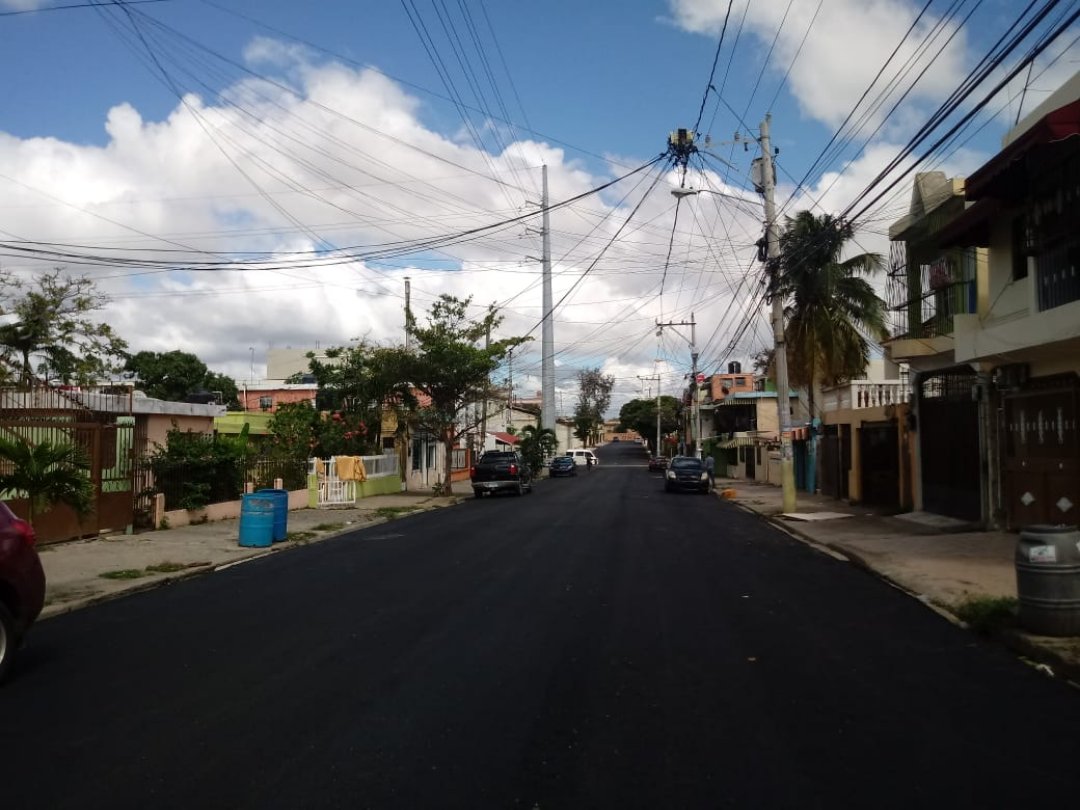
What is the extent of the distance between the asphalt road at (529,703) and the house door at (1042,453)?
4.72 metres

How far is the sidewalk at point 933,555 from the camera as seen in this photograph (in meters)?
7.46

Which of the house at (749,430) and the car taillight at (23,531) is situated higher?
the house at (749,430)

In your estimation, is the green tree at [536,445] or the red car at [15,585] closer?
the red car at [15,585]

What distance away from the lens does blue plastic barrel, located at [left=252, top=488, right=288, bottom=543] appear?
16.8 metres

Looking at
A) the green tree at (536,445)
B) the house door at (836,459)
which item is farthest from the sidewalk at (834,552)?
the green tree at (536,445)

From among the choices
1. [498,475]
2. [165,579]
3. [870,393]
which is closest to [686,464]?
[498,475]

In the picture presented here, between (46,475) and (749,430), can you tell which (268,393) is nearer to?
(749,430)

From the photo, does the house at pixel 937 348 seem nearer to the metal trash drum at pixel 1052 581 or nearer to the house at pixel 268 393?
the metal trash drum at pixel 1052 581

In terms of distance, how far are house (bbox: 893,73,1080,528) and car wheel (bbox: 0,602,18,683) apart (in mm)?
12651

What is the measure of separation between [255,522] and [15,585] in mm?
9574

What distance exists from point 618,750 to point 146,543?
43.2 feet

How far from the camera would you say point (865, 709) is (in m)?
5.84

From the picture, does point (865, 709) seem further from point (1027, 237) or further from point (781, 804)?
Answer: point (1027, 237)

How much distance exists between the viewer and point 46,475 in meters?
9.29
